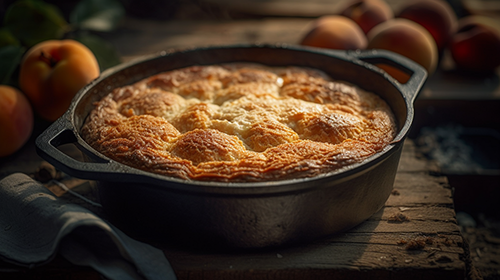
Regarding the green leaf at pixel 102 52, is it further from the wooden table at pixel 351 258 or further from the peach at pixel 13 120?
the wooden table at pixel 351 258

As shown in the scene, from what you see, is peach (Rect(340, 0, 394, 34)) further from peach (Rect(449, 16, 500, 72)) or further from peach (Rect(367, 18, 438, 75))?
peach (Rect(449, 16, 500, 72))

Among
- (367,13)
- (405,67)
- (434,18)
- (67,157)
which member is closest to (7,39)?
(67,157)

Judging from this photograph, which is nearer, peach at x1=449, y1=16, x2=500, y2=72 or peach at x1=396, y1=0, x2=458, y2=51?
peach at x1=449, y1=16, x2=500, y2=72

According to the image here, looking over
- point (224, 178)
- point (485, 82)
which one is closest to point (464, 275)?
point (224, 178)

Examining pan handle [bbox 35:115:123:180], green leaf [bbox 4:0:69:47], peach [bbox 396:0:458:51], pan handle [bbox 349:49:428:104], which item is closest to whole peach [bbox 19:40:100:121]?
green leaf [bbox 4:0:69:47]

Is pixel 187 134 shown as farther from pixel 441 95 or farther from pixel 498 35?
pixel 498 35
